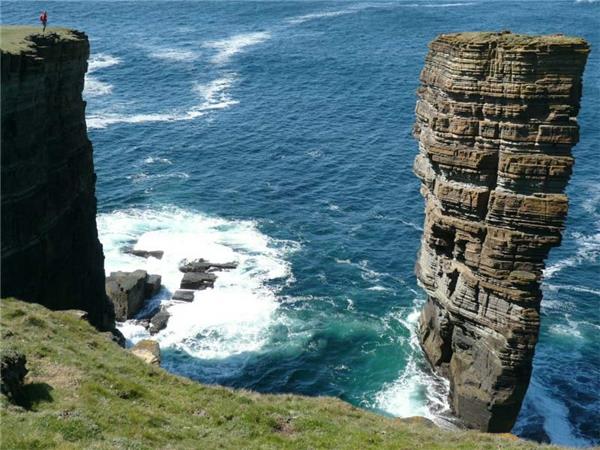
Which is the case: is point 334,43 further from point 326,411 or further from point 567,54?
point 326,411

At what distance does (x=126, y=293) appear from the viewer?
189 feet

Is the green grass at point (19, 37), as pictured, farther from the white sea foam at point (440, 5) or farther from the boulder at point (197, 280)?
the white sea foam at point (440, 5)

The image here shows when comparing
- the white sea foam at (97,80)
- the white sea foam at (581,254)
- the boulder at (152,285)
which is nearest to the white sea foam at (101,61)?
the white sea foam at (97,80)

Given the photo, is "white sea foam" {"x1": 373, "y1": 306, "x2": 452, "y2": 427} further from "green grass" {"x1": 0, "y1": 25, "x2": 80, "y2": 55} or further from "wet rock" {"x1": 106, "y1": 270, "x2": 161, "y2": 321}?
"green grass" {"x1": 0, "y1": 25, "x2": 80, "y2": 55}

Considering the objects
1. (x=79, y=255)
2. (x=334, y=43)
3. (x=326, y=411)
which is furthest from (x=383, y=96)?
(x=326, y=411)

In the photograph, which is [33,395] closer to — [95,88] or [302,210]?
[302,210]

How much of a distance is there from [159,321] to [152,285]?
489 centimetres

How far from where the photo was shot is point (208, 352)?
53.2m

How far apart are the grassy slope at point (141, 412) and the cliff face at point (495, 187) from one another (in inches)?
395

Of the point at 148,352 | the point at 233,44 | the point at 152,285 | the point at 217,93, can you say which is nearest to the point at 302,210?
the point at 152,285

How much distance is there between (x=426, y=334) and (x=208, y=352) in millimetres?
16064

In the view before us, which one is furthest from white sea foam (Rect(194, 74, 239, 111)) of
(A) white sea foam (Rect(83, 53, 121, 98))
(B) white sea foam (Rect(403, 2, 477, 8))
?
(B) white sea foam (Rect(403, 2, 477, 8))

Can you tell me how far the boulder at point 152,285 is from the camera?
6044cm

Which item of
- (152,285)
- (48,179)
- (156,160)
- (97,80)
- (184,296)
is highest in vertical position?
(48,179)
